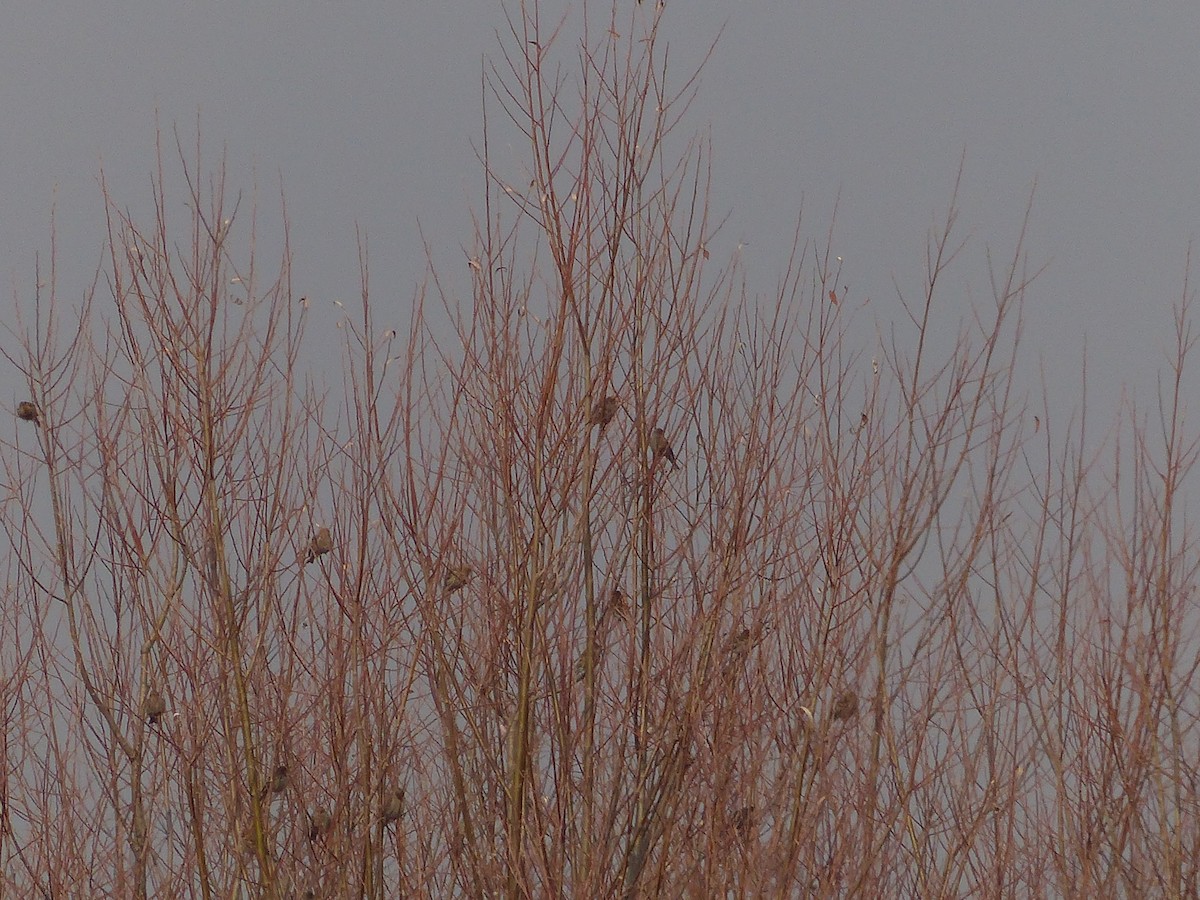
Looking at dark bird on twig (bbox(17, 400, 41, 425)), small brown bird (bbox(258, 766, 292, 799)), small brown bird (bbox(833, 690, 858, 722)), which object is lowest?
small brown bird (bbox(258, 766, 292, 799))

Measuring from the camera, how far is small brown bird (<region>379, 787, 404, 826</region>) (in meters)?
Answer: 3.80

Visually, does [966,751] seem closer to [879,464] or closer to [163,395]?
[879,464]

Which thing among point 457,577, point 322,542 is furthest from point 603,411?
point 322,542

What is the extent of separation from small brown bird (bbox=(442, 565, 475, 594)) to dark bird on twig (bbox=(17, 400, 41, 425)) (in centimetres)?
244

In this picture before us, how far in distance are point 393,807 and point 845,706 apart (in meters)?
1.43

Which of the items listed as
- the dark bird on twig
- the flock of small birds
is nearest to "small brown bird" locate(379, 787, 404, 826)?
the flock of small birds

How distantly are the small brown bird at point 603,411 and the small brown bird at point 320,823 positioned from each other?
153 cm

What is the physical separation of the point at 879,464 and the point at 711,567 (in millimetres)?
1048

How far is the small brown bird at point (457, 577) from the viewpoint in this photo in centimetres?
365

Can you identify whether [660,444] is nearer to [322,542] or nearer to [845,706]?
[845,706]

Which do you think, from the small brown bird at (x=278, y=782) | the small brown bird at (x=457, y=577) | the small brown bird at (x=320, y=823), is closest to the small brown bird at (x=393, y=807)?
the small brown bird at (x=320, y=823)

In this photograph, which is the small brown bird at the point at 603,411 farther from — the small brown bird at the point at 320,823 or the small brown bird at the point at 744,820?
the small brown bird at the point at 320,823

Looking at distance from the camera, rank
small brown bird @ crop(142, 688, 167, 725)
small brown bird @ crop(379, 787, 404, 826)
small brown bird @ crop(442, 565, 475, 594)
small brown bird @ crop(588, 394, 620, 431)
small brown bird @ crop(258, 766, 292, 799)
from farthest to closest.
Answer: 1. small brown bird @ crop(142, 688, 167, 725)
2. small brown bird @ crop(258, 766, 292, 799)
3. small brown bird @ crop(379, 787, 404, 826)
4. small brown bird @ crop(442, 565, 475, 594)
5. small brown bird @ crop(588, 394, 620, 431)

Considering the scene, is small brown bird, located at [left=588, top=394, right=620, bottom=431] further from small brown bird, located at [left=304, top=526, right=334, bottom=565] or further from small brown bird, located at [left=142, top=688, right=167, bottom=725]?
small brown bird, located at [left=142, top=688, right=167, bottom=725]
